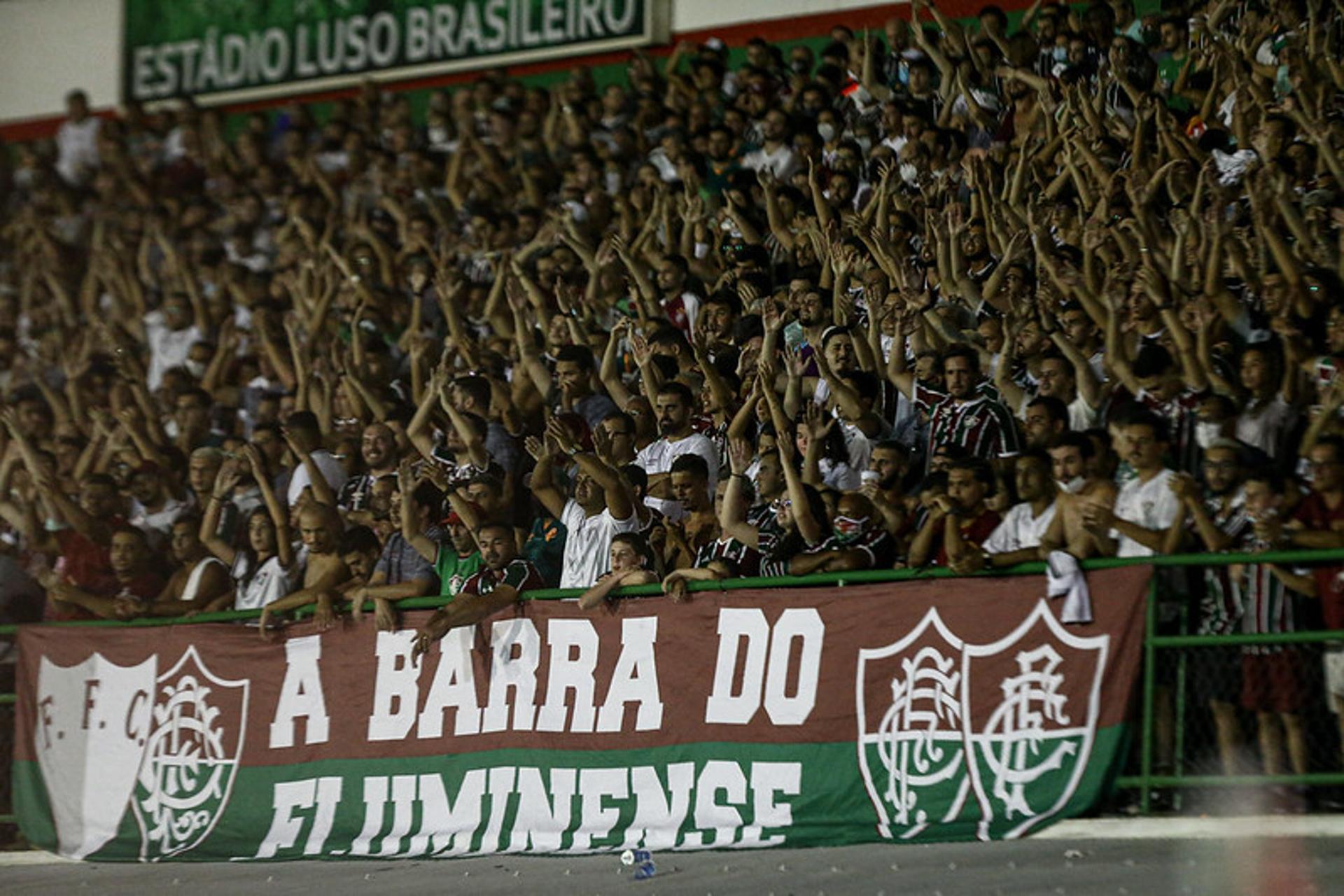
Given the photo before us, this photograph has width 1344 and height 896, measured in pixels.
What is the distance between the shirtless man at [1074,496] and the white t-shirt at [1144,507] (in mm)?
113

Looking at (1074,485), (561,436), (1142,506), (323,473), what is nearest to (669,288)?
(561,436)

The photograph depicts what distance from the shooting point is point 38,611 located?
11.5 metres

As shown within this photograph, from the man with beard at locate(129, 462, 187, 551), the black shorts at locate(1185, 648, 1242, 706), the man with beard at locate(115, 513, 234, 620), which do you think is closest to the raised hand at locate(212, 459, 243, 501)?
the man with beard at locate(115, 513, 234, 620)

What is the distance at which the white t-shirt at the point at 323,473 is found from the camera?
11.7 m

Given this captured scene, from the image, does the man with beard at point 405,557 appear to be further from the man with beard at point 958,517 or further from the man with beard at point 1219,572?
the man with beard at point 1219,572

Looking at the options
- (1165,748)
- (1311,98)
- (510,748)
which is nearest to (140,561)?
(510,748)

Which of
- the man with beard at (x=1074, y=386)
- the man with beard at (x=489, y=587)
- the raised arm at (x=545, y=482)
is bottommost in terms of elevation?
the man with beard at (x=489, y=587)

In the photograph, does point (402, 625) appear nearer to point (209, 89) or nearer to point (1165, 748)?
point (1165, 748)

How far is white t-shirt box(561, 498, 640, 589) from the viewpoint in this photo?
949 centimetres

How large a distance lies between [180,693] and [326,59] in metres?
10.2

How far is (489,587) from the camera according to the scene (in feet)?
31.1

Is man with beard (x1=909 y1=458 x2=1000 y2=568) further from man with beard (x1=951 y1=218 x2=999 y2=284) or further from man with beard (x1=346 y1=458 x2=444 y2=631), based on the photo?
man with beard (x1=346 y1=458 x2=444 y2=631)

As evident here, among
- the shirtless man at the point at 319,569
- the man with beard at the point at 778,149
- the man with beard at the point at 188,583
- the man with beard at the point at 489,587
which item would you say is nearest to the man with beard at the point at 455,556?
the man with beard at the point at 489,587

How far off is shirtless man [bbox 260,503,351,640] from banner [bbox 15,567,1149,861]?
0.49 ft
